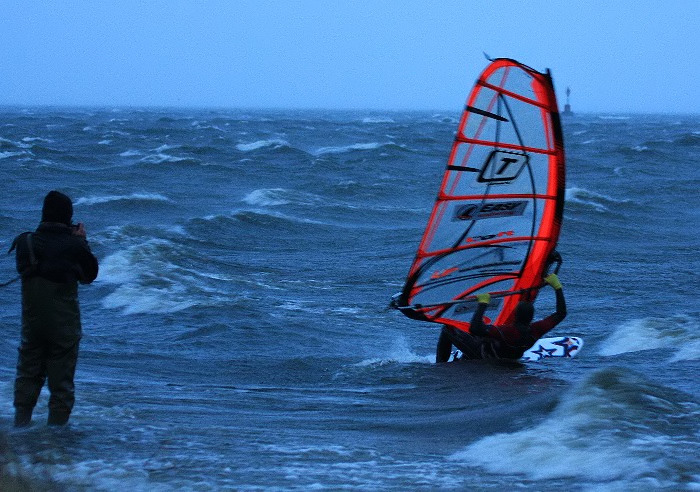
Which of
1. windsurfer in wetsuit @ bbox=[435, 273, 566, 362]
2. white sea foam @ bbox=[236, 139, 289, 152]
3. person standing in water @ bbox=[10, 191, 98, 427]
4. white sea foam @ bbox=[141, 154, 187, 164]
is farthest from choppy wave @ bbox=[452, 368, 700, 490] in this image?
white sea foam @ bbox=[236, 139, 289, 152]

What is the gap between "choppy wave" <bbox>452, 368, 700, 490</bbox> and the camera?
442 cm

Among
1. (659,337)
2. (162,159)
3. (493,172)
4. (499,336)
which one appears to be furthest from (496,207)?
(162,159)

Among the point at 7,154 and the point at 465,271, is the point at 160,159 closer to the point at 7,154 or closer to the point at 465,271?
the point at 7,154

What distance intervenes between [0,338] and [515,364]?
4.30 m

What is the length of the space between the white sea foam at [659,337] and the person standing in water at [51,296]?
478cm

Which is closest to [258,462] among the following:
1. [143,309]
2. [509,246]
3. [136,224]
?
[509,246]

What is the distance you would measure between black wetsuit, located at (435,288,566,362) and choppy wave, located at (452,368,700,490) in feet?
4.06

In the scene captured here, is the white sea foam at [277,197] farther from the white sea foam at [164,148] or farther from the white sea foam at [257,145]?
the white sea foam at [257,145]

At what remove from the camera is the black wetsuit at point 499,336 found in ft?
23.5

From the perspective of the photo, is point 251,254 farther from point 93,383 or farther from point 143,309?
point 93,383

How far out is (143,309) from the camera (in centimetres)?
1034

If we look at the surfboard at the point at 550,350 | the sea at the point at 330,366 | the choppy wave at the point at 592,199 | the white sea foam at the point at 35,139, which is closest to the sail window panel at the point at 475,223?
the surfboard at the point at 550,350

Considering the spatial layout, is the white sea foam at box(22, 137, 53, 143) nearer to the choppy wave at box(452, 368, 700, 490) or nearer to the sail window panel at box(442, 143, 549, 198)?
the sail window panel at box(442, 143, 549, 198)

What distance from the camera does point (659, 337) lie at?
884 cm
